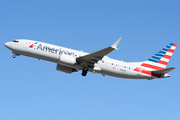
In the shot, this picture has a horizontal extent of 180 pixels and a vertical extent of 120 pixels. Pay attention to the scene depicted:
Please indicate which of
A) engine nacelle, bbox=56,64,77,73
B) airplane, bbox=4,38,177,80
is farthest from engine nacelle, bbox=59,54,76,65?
engine nacelle, bbox=56,64,77,73

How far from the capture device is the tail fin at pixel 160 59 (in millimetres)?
46197

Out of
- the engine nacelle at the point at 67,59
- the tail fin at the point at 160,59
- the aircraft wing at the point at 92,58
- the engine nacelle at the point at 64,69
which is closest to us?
the aircraft wing at the point at 92,58

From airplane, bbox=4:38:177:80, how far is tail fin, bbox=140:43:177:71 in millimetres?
210

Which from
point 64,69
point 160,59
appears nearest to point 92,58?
point 64,69

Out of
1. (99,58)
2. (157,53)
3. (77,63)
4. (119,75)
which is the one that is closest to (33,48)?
(77,63)

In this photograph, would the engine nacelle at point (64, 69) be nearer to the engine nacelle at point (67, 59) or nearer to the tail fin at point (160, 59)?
the engine nacelle at point (67, 59)

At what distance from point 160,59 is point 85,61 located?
14.5 m

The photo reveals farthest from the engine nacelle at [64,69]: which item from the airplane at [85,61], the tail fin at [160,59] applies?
the tail fin at [160,59]

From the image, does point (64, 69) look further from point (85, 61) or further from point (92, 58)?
point (92, 58)

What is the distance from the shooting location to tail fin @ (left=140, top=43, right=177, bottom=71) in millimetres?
46197

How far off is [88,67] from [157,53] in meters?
13.9

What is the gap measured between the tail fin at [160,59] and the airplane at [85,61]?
0.21m

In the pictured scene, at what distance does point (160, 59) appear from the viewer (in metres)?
47.5

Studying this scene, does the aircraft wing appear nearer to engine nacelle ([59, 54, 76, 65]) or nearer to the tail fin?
engine nacelle ([59, 54, 76, 65])
